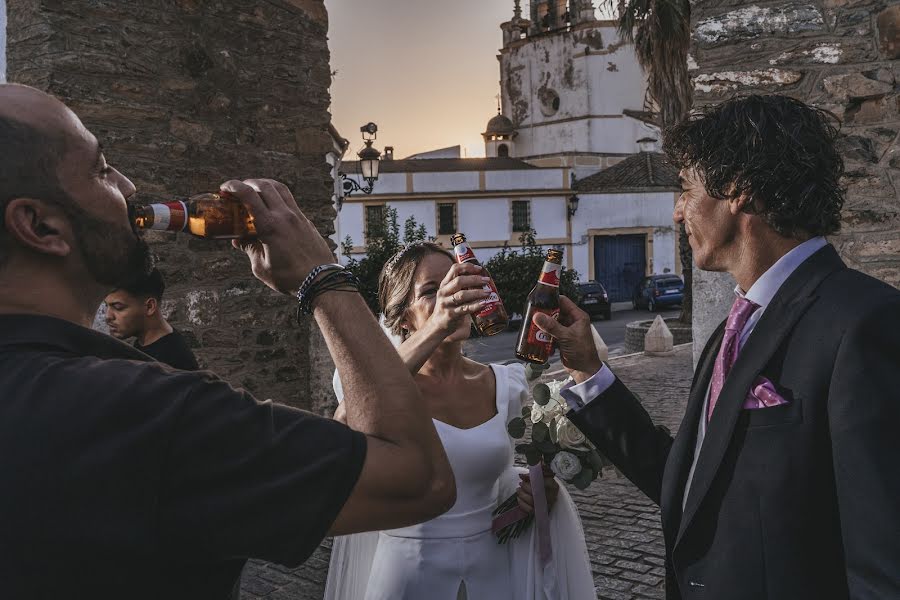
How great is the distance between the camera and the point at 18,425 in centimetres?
105

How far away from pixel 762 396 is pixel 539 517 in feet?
4.25

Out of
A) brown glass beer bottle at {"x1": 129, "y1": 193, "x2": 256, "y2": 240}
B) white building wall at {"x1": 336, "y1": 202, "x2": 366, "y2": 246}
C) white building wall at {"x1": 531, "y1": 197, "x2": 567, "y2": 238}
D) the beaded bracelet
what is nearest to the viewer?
the beaded bracelet

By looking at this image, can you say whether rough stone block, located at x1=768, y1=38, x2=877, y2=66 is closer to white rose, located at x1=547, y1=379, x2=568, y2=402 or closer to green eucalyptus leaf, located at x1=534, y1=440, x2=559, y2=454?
white rose, located at x1=547, y1=379, x2=568, y2=402

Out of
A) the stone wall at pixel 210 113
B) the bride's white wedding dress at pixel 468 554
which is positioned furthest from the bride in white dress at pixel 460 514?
the stone wall at pixel 210 113

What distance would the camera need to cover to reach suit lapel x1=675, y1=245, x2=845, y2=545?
1.75 metres

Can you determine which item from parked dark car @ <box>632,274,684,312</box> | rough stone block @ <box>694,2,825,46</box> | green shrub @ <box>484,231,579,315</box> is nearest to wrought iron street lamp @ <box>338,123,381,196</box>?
green shrub @ <box>484,231,579,315</box>

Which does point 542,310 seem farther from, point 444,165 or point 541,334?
point 444,165

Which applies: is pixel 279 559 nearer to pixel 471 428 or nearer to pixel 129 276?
pixel 129 276

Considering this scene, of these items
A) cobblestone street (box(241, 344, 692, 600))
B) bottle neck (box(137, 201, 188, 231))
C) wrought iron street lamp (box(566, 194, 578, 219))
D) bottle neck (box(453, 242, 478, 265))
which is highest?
wrought iron street lamp (box(566, 194, 578, 219))

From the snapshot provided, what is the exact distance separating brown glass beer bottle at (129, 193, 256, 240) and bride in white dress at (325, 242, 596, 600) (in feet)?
2.99

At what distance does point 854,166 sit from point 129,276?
3689mm

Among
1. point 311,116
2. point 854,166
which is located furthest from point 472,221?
point 854,166

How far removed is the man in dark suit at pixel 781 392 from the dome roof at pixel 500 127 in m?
48.2

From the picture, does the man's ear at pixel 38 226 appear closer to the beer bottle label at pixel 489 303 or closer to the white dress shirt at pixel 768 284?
the white dress shirt at pixel 768 284
